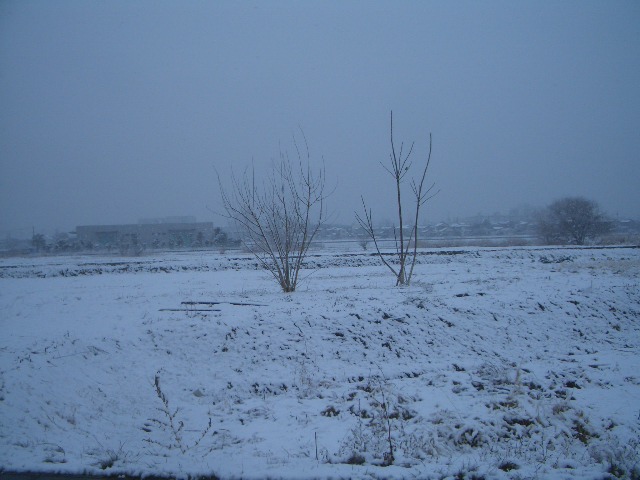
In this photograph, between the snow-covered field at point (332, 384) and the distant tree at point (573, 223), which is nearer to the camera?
the snow-covered field at point (332, 384)

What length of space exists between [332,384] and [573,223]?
179 feet

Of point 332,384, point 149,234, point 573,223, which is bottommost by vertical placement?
point 332,384

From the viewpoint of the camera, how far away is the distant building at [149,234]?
6475 cm

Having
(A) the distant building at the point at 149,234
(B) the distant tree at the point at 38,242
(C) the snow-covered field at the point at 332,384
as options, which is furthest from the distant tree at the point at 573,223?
(B) the distant tree at the point at 38,242

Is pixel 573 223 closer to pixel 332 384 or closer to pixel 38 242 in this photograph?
pixel 332 384

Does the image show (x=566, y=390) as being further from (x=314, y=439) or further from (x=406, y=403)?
(x=314, y=439)

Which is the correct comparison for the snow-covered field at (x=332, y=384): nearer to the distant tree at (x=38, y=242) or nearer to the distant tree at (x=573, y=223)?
the distant tree at (x=573, y=223)

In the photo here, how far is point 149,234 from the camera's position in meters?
74.5

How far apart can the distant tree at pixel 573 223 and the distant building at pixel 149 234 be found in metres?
50.3

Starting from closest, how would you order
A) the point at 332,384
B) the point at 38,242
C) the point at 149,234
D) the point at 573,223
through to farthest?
the point at 332,384, the point at 573,223, the point at 38,242, the point at 149,234

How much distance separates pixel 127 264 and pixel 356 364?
26.0 metres

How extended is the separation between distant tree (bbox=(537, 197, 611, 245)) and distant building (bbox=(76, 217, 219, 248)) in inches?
1980

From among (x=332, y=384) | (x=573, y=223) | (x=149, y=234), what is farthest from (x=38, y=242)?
(x=573, y=223)

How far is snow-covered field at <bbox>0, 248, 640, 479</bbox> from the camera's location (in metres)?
4.89
